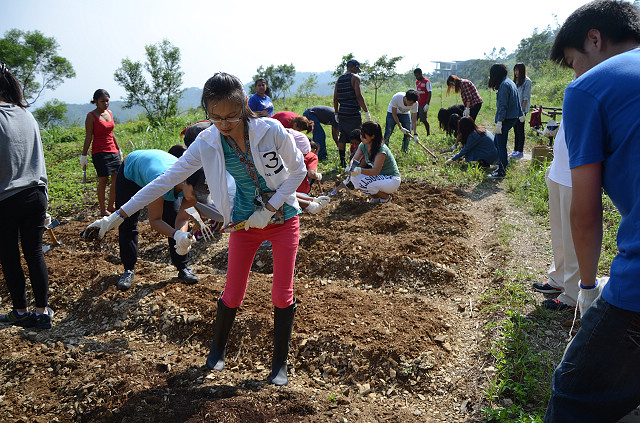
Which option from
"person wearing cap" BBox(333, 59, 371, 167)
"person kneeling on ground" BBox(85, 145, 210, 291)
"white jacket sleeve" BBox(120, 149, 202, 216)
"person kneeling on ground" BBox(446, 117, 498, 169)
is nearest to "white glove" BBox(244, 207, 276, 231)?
"white jacket sleeve" BBox(120, 149, 202, 216)

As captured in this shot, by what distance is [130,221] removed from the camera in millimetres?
3627

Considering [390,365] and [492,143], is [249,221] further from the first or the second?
[492,143]

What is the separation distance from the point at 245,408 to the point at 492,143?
5786mm

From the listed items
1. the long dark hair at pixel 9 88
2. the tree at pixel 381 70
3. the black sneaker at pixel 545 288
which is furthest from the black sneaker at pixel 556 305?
the tree at pixel 381 70

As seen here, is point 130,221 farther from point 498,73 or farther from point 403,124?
point 403,124

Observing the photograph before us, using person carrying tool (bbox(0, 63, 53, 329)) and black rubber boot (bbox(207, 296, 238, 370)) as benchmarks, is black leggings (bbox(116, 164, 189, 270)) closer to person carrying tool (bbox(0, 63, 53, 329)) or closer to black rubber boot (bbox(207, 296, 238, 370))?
person carrying tool (bbox(0, 63, 53, 329))

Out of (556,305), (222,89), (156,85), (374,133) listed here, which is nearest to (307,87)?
(156,85)

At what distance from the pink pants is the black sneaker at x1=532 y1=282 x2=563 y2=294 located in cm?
194

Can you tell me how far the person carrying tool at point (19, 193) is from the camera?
2.80 metres

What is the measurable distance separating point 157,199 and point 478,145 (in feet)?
16.6

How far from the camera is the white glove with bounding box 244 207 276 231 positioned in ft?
7.18

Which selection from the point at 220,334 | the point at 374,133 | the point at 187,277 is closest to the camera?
the point at 220,334

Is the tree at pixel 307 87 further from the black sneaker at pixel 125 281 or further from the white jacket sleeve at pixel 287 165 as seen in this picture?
the white jacket sleeve at pixel 287 165

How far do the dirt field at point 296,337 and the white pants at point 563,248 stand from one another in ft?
1.81
